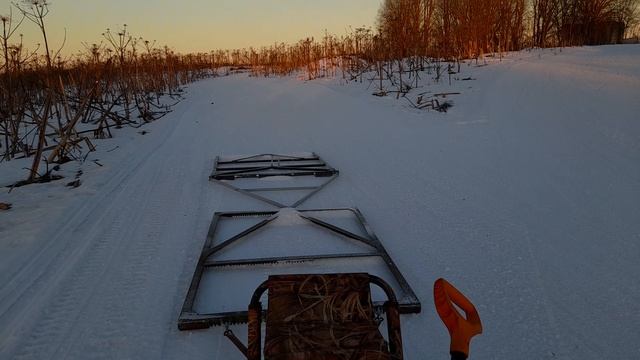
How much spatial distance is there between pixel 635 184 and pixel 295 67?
865 inches

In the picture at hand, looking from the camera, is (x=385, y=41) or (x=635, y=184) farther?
(x=385, y=41)

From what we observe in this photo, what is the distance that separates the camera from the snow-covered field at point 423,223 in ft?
8.01

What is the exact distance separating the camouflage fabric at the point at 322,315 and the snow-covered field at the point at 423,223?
1.87ft

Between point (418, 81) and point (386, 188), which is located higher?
point (418, 81)

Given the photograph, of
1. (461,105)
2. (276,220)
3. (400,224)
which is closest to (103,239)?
(276,220)

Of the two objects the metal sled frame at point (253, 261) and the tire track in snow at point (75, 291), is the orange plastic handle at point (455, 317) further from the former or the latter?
the tire track in snow at point (75, 291)

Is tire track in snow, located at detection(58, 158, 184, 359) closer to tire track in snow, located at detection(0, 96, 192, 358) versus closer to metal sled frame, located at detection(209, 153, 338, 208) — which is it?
tire track in snow, located at detection(0, 96, 192, 358)

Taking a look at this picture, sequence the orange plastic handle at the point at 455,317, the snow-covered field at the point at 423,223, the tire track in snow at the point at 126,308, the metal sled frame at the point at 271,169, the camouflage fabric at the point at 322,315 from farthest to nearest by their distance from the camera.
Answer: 1. the metal sled frame at the point at 271,169
2. the snow-covered field at the point at 423,223
3. the tire track in snow at the point at 126,308
4. the camouflage fabric at the point at 322,315
5. the orange plastic handle at the point at 455,317

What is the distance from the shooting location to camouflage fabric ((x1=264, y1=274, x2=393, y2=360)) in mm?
1791

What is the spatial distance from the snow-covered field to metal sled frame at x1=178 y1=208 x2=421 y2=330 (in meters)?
0.08

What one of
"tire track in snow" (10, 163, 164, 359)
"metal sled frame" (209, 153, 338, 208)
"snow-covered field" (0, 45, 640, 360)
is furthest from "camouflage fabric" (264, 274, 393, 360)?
"metal sled frame" (209, 153, 338, 208)

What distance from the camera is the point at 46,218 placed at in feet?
13.6

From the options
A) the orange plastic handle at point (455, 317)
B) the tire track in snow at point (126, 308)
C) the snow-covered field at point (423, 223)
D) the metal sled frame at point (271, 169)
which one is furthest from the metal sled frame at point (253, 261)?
the orange plastic handle at point (455, 317)

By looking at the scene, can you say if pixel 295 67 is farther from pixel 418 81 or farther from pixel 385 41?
pixel 418 81
